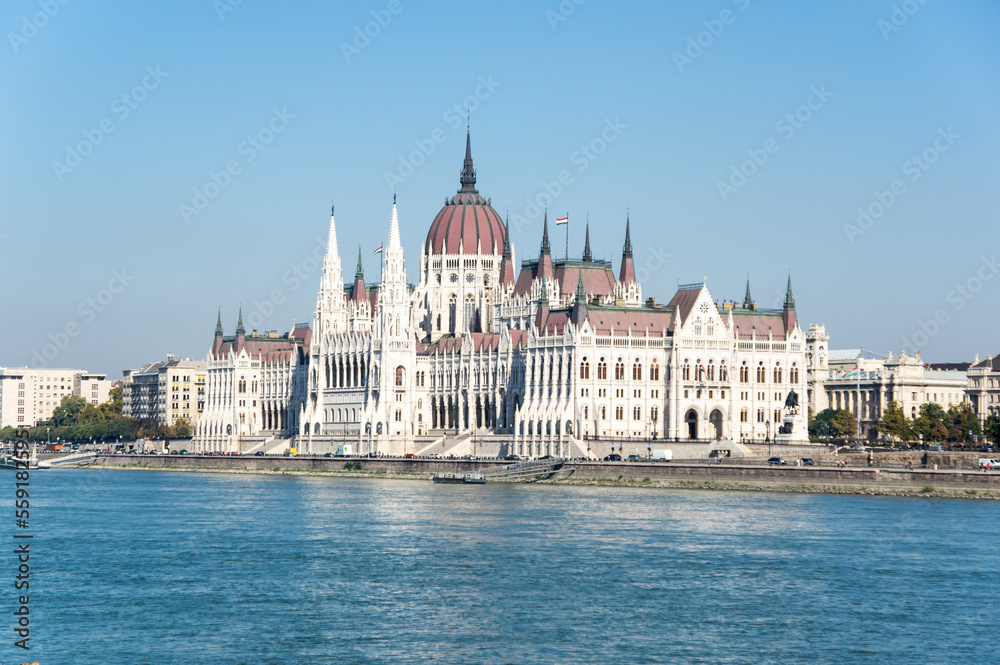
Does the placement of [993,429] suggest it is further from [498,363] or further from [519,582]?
[519,582]

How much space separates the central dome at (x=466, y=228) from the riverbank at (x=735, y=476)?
38.4 meters

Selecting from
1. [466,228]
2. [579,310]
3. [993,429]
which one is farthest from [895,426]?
[466,228]

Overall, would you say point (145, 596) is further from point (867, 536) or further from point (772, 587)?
point (867, 536)

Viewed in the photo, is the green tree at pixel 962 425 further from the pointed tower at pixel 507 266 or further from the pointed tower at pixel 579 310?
the pointed tower at pixel 507 266

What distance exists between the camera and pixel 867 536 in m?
78.8

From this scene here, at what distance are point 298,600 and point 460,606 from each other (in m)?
6.19

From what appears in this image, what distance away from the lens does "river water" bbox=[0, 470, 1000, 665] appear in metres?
51.2

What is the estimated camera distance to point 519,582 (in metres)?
63.4

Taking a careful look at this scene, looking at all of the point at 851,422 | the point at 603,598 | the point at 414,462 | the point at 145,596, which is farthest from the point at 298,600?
the point at 851,422

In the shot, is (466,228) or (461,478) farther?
(466,228)

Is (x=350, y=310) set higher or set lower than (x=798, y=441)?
higher

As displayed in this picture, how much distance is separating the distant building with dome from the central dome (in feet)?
0.55

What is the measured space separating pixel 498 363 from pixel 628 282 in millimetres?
16868

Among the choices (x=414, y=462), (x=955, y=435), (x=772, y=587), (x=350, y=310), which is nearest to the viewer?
(x=772, y=587)
